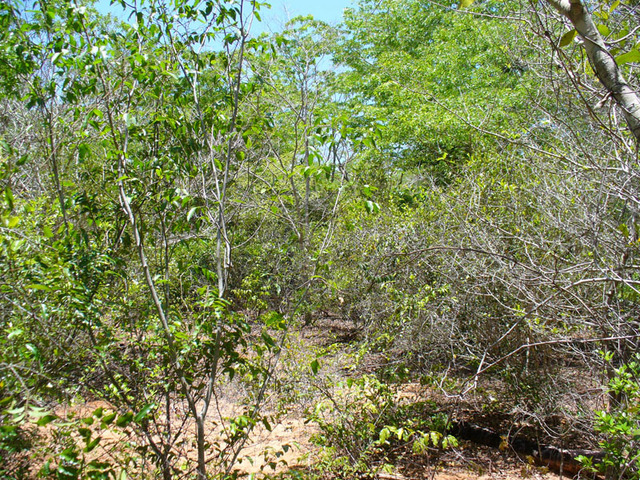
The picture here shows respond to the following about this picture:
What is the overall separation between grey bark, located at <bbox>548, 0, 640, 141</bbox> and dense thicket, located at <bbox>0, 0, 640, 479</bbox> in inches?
1.3

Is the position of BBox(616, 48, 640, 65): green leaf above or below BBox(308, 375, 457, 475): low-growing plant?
above

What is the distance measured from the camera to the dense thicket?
7.73 feet

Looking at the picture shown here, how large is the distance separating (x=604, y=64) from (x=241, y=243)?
12.6 feet

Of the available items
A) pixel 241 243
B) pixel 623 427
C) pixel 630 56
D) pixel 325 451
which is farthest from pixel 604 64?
pixel 241 243

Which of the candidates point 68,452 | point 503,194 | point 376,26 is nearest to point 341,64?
point 376,26

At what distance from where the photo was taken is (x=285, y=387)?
14.4 feet

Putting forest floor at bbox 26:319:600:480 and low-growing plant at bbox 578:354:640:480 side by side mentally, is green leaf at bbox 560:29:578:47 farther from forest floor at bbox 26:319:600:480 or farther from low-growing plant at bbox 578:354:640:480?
forest floor at bbox 26:319:600:480

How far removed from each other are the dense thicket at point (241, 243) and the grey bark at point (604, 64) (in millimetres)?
32

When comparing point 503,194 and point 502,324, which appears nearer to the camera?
point 502,324

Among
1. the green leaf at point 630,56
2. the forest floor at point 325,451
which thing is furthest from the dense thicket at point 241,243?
the forest floor at point 325,451

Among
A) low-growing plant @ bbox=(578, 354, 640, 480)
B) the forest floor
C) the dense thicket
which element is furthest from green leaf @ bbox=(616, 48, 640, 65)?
the forest floor

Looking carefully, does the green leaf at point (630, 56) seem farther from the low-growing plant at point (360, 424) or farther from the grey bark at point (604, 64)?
the low-growing plant at point (360, 424)

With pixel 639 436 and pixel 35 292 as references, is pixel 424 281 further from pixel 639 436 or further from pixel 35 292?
pixel 35 292

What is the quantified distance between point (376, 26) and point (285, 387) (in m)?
15.7
